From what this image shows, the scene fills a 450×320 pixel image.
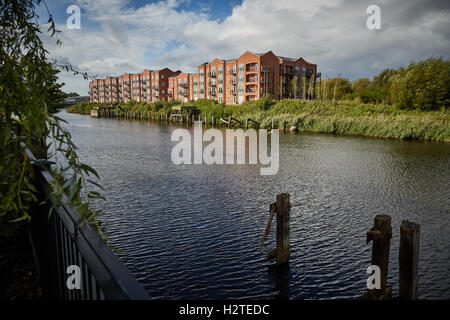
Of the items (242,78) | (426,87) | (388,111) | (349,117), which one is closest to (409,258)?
(349,117)

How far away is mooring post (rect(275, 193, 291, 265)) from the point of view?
25.9ft

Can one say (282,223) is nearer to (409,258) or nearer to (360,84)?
(409,258)

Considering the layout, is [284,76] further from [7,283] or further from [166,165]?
[7,283]

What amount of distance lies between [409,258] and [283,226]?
291 cm

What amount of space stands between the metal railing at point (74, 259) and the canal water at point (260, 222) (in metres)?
0.68

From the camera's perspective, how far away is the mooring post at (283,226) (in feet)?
25.9

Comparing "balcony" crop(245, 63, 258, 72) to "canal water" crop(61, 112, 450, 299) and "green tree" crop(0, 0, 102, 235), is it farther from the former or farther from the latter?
"green tree" crop(0, 0, 102, 235)

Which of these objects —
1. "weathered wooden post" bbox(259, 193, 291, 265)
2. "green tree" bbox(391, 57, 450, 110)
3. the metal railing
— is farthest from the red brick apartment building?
the metal railing

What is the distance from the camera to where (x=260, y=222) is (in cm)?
1089

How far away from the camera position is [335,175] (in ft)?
59.4

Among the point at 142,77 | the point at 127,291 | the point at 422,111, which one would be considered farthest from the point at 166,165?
the point at 142,77

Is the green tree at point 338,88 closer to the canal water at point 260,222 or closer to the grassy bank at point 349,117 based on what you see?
the grassy bank at point 349,117

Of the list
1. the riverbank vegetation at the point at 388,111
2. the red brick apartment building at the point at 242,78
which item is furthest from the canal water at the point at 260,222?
the red brick apartment building at the point at 242,78

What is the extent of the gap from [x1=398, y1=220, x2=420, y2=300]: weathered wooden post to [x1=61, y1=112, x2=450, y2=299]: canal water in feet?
4.54
